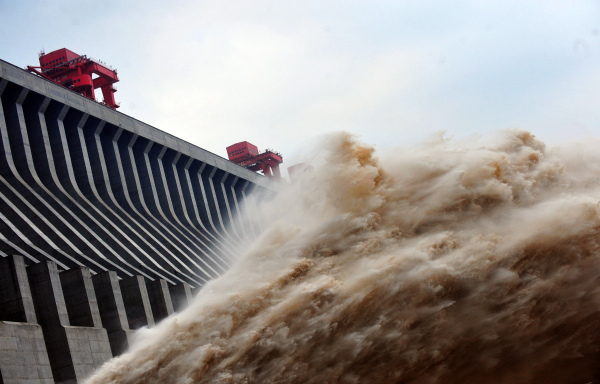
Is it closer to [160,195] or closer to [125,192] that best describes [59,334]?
[125,192]

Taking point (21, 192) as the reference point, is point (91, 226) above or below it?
below

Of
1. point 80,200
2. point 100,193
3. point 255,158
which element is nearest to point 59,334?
point 80,200

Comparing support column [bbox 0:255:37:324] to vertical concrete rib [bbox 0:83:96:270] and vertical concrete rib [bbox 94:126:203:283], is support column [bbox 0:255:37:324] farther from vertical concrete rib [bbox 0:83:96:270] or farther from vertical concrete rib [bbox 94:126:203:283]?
vertical concrete rib [bbox 94:126:203:283]

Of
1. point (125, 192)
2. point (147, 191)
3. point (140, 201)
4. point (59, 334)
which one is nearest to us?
point (59, 334)

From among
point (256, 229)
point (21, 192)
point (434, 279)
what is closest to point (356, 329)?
point (434, 279)

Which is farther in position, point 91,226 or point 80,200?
point 80,200

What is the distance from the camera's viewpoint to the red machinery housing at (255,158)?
106 m

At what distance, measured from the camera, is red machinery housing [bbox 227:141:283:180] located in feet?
347

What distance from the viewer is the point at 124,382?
2555 centimetres

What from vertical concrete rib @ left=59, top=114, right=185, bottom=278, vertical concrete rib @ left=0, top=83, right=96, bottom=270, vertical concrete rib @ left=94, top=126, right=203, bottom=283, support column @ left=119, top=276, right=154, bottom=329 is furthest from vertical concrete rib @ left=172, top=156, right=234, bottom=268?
support column @ left=119, top=276, right=154, bottom=329

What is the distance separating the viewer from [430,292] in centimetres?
2277

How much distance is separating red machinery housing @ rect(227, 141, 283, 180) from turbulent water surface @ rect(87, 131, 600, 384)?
79578 millimetres

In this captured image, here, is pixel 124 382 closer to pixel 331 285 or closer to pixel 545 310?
pixel 331 285

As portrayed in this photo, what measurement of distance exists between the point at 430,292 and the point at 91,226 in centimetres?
2787
